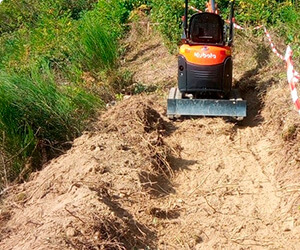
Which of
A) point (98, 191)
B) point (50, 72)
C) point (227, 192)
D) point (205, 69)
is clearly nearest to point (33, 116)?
point (50, 72)

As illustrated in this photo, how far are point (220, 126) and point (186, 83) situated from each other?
0.72 meters

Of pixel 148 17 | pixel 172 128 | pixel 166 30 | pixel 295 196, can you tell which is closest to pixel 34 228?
pixel 295 196

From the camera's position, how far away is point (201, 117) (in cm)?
691

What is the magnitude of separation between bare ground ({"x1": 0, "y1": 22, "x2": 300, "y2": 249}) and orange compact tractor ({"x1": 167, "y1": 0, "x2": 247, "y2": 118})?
20 centimetres

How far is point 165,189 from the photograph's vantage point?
17.6 ft

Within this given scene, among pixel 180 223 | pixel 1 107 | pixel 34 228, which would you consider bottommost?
pixel 180 223

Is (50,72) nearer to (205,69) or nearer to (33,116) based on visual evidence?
(33,116)

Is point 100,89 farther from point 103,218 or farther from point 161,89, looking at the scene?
point 103,218

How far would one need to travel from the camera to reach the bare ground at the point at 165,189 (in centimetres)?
423

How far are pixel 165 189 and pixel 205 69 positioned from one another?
1942 millimetres

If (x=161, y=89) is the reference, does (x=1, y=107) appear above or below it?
above

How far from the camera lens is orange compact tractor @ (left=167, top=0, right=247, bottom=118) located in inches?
259

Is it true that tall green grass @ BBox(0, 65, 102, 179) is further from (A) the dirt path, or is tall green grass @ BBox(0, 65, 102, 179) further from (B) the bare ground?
(A) the dirt path

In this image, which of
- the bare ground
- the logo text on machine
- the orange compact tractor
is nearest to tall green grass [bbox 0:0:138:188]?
the bare ground
